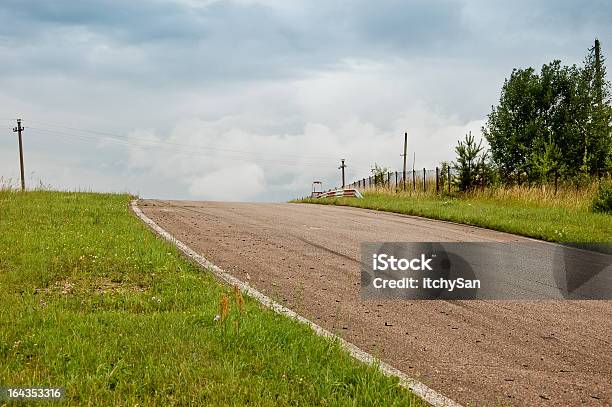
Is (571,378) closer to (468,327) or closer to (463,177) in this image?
(468,327)

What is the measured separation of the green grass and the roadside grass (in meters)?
10.5

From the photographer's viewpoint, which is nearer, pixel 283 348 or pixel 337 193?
pixel 283 348

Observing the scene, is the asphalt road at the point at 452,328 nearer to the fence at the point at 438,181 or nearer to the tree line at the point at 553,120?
the fence at the point at 438,181

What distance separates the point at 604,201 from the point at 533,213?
2.76 meters

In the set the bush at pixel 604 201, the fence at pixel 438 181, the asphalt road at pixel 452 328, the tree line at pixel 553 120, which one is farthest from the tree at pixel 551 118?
the asphalt road at pixel 452 328

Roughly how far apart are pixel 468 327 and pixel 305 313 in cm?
204

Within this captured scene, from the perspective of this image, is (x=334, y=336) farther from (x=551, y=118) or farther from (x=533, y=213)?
(x=551, y=118)

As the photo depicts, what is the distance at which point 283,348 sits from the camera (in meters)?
5.78

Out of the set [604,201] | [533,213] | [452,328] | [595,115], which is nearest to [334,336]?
[452,328]

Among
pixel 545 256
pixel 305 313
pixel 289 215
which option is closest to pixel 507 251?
pixel 545 256

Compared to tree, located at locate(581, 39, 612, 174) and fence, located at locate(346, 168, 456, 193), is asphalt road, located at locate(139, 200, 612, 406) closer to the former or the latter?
fence, located at locate(346, 168, 456, 193)

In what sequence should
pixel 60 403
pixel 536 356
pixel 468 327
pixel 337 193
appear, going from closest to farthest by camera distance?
1. pixel 60 403
2. pixel 536 356
3. pixel 468 327
4. pixel 337 193

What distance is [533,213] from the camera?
65.4 ft

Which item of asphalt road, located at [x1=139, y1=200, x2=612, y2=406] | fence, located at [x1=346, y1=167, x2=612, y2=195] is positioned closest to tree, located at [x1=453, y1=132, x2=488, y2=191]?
fence, located at [x1=346, y1=167, x2=612, y2=195]
